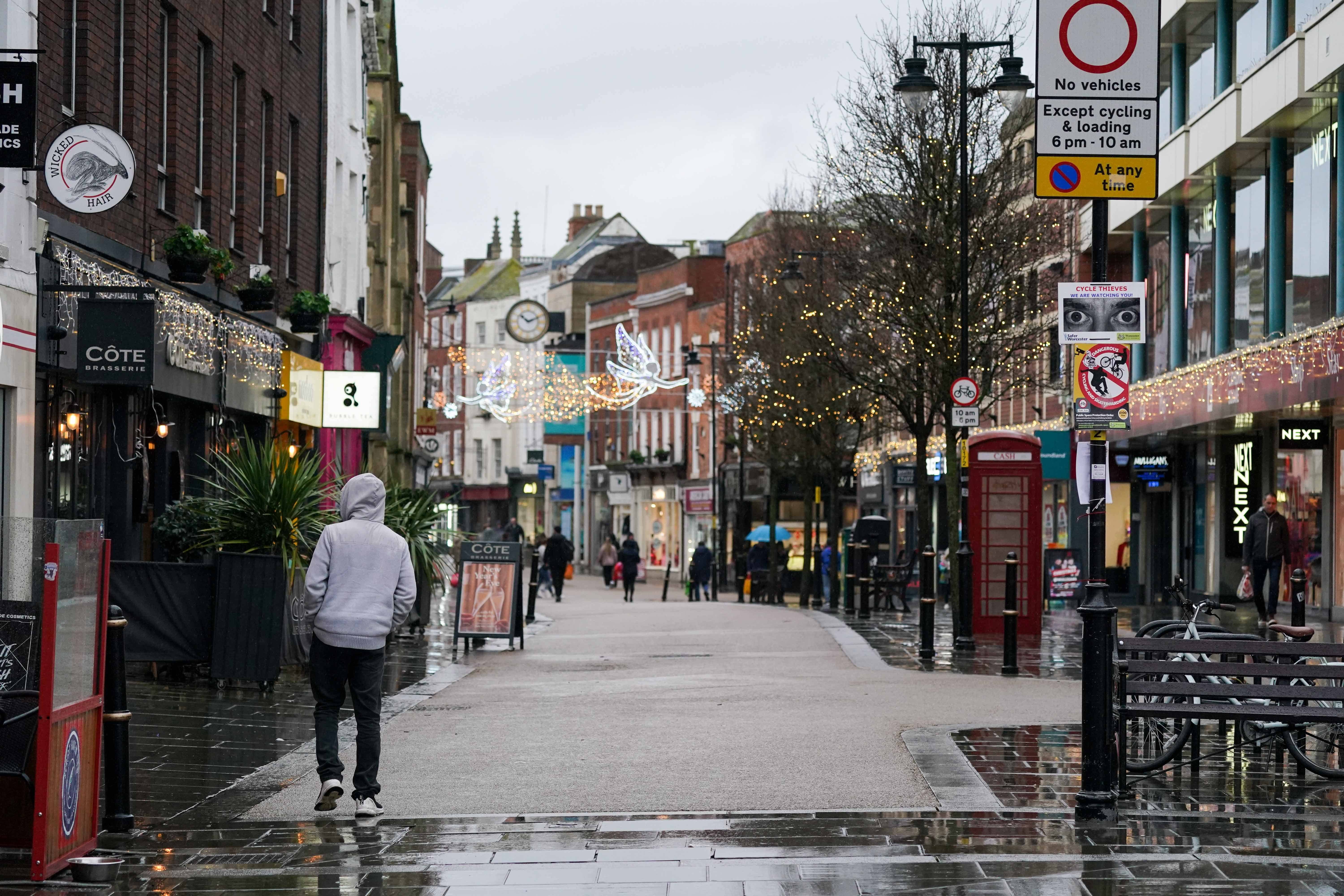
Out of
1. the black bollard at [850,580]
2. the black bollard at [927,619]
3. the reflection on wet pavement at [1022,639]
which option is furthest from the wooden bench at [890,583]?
the black bollard at [927,619]

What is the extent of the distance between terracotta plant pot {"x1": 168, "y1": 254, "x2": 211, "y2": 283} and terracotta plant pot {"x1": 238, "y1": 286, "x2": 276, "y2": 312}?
13.4ft

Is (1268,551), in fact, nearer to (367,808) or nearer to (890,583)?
(890,583)

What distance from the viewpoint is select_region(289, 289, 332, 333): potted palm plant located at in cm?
2577

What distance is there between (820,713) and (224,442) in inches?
504

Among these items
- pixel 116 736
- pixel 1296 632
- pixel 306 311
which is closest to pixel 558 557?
pixel 306 311

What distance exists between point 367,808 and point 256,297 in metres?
15.6

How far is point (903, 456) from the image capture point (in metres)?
53.0

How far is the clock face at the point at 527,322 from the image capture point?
70.0m

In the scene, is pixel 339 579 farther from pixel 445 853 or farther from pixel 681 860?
pixel 681 860

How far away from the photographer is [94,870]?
7953mm

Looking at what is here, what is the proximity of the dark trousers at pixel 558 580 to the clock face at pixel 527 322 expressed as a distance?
926 inches

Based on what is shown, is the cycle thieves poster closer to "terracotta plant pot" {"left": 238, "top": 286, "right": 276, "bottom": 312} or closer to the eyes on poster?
"terracotta plant pot" {"left": 238, "top": 286, "right": 276, "bottom": 312}

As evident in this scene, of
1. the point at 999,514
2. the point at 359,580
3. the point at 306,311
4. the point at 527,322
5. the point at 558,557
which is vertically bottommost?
the point at 558,557

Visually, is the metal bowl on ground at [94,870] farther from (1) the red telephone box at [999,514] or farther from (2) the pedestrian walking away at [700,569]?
(2) the pedestrian walking away at [700,569]
